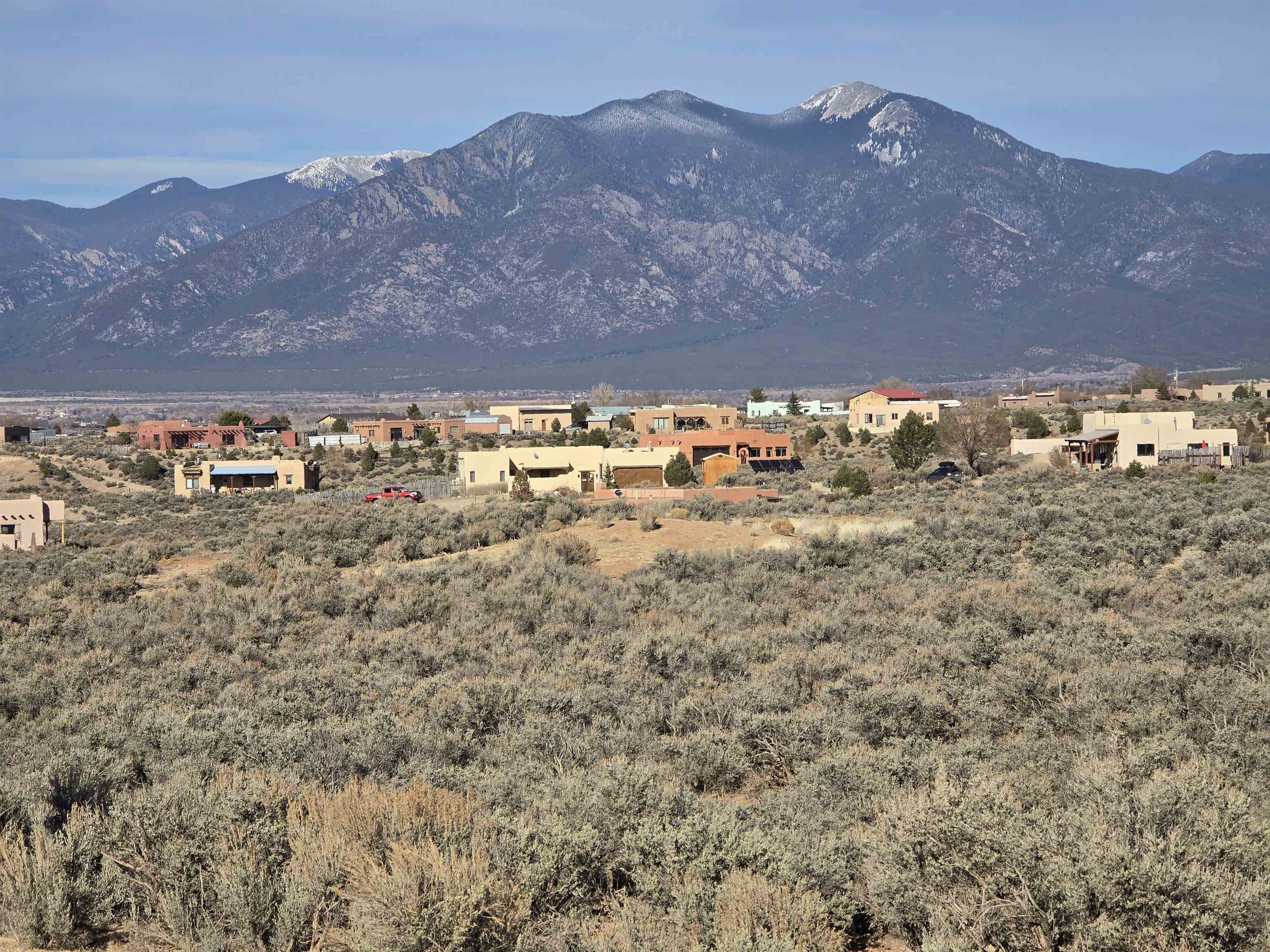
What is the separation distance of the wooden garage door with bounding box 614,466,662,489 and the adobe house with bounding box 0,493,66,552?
2406cm

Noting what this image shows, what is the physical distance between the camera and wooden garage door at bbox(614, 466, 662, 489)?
57.6m

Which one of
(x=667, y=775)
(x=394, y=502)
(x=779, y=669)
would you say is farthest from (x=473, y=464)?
(x=667, y=775)

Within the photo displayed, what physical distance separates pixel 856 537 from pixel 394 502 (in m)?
23.5

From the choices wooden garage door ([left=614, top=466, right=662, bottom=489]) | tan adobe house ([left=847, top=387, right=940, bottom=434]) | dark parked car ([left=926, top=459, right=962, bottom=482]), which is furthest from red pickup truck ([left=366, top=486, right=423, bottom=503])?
tan adobe house ([left=847, top=387, right=940, bottom=434])

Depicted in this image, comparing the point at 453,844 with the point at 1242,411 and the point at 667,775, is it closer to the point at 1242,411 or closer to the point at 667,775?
the point at 667,775

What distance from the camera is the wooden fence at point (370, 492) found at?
5475cm

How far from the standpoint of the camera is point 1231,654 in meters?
16.0

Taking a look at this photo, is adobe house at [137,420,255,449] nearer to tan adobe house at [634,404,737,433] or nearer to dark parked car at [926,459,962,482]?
tan adobe house at [634,404,737,433]

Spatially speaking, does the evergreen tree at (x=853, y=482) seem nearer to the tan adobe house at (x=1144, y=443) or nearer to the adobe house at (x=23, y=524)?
the tan adobe house at (x=1144, y=443)

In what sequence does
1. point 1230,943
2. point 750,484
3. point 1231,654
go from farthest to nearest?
point 750,484 → point 1231,654 → point 1230,943

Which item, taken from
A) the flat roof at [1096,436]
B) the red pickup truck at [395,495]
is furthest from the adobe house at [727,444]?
the red pickup truck at [395,495]

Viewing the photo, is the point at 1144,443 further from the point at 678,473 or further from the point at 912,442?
the point at 678,473

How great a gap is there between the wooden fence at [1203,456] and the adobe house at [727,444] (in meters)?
21.5

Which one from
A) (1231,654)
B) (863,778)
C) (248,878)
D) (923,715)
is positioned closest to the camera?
(248,878)
